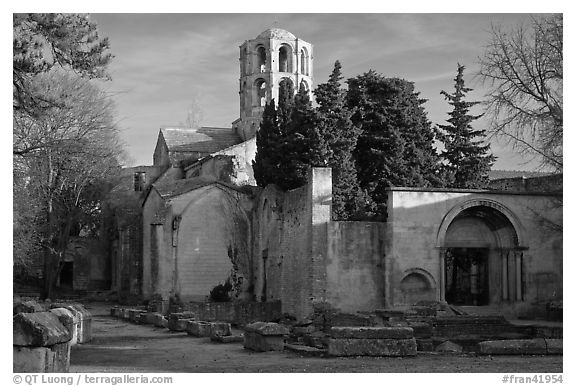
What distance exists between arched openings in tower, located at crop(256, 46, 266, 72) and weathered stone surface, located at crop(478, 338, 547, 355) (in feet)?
149

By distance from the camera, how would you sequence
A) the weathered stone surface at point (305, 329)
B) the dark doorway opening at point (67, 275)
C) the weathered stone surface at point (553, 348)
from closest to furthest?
1. the weathered stone surface at point (553, 348)
2. the weathered stone surface at point (305, 329)
3. the dark doorway opening at point (67, 275)

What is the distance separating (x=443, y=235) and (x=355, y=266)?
3179 mm

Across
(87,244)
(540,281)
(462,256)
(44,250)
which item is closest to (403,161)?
(462,256)

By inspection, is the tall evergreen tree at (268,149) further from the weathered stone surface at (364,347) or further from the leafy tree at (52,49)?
the weathered stone surface at (364,347)

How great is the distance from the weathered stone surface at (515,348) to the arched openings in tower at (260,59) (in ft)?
149

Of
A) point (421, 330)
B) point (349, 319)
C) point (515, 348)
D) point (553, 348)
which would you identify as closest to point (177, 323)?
point (349, 319)

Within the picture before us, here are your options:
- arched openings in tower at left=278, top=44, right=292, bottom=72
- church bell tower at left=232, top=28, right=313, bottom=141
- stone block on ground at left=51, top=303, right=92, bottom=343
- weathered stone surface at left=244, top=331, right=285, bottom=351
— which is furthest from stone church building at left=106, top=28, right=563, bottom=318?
arched openings in tower at left=278, top=44, right=292, bottom=72

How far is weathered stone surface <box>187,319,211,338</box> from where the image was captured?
2121 centimetres

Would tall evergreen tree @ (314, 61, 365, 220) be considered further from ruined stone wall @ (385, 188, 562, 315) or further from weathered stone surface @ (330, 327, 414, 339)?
weathered stone surface @ (330, 327, 414, 339)

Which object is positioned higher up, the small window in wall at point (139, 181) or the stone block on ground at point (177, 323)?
the small window in wall at point (139, 181)

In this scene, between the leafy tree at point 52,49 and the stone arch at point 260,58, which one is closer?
the leafy tree at point 52,49

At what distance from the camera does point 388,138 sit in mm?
35844

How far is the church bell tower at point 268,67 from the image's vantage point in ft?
193

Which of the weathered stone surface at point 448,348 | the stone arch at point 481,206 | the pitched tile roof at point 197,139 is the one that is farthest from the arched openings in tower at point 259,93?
the weathered stone surface at point 448,348
